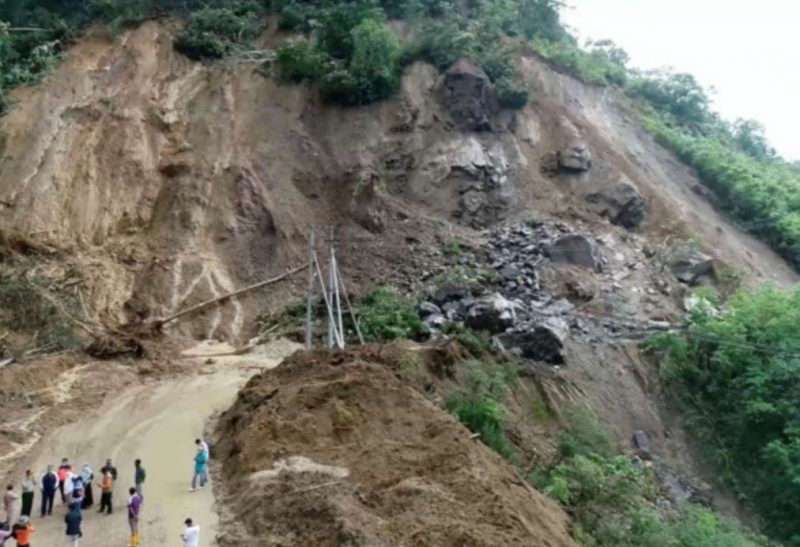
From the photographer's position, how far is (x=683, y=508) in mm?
17750

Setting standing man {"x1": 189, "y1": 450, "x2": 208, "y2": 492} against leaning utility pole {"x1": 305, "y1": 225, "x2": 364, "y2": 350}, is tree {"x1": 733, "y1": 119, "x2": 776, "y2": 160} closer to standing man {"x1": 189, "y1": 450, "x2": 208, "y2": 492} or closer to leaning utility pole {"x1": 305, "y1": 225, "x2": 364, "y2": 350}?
leaning utility pole {"x1": 305, "y1": 225, "x2": 364, "y2": 350}

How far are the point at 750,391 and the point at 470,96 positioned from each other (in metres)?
15.4

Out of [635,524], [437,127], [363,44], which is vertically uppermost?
[363,44]

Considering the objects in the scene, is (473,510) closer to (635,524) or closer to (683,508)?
(635,524)

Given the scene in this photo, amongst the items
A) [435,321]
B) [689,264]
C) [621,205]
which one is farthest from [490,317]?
[621,205]

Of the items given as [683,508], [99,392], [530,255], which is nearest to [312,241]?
[530,255]

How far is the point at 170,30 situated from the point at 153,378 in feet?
60.6

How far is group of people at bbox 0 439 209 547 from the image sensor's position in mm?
13055

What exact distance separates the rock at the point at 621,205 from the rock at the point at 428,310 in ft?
29.8

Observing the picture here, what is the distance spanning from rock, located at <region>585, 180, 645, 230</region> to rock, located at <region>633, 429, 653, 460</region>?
1040cm

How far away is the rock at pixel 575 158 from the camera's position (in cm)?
3034

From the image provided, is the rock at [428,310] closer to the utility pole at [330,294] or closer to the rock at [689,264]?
the utility pole at [330,294]

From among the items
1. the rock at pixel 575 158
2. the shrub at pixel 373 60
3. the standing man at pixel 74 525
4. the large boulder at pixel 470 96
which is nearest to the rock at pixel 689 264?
the rock at pixel 575 158

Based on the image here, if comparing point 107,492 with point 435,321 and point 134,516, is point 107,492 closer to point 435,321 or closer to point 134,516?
point 134,516
